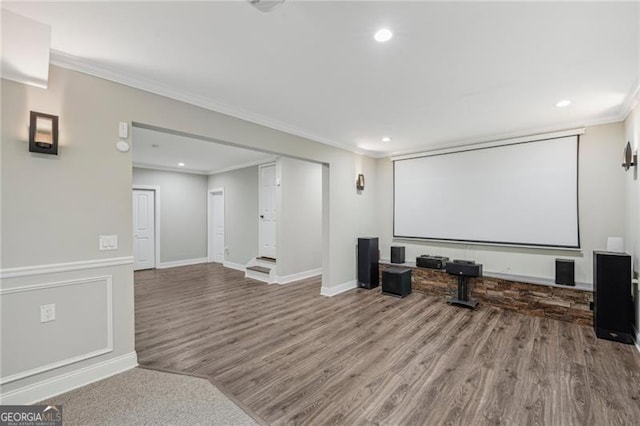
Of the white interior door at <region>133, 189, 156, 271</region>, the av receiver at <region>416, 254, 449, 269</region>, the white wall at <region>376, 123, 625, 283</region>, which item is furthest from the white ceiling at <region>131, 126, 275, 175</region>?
the white wall at <region>376, 123, 625, 283</region>

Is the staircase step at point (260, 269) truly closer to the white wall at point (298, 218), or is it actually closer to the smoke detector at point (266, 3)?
the white wall at point (298, 218)

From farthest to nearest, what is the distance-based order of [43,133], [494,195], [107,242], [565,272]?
1. [494,195]
2. [565,272]
3. [107,242]
4. [43,133]

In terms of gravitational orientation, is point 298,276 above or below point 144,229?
below

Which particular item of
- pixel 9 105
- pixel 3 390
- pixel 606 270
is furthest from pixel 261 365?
pixel 606 270

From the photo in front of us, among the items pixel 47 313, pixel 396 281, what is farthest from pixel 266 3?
pixel 396 281

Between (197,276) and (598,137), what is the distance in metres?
7.49

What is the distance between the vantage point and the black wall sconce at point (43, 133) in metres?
2.08

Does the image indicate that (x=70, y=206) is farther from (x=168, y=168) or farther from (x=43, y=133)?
(x=168, y=168)

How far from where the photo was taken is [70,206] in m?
2.27

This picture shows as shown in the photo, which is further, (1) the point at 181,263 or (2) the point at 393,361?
(1) the point at 181,263

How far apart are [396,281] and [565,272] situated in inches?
89.1

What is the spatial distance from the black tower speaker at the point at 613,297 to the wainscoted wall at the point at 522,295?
443 millimetres

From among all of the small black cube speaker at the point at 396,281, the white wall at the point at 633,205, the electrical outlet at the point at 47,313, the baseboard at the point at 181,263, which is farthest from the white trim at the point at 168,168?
the white wall at the point at 633,205

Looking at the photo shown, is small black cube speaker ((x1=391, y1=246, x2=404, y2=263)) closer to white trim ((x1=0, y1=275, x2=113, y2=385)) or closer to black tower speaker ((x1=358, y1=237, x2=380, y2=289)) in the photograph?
black tower speaker ((x1=358, y1=237, x2=380, y2=289))
